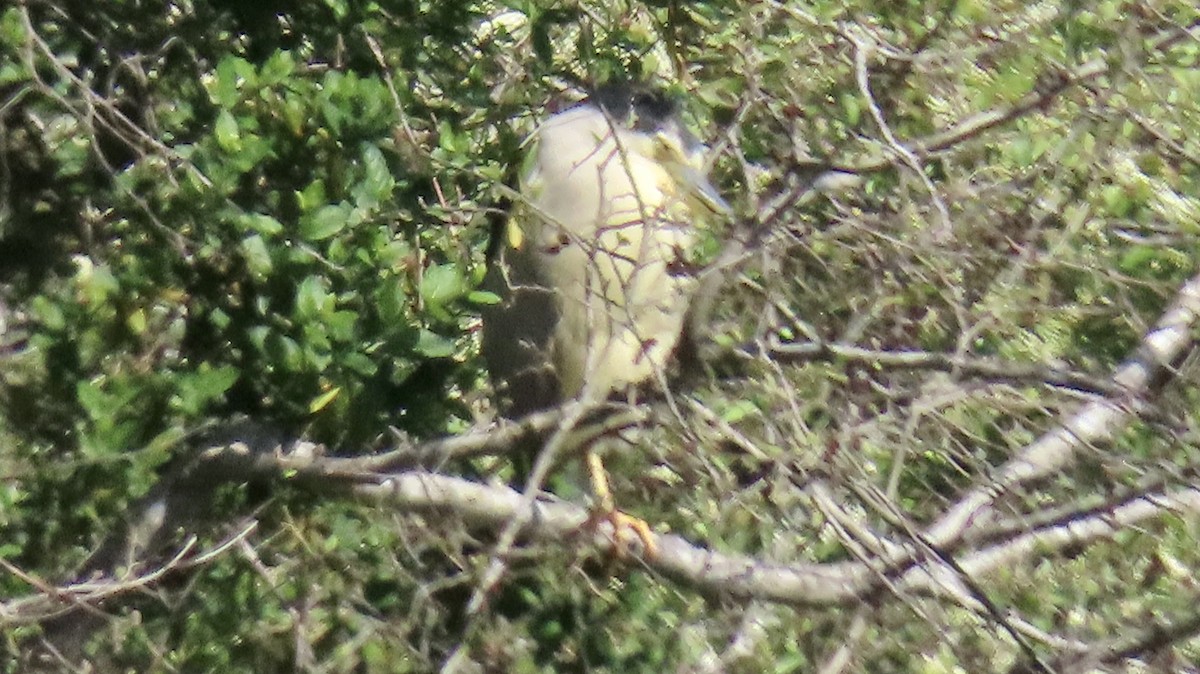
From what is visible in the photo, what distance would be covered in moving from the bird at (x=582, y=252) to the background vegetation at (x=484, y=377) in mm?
104

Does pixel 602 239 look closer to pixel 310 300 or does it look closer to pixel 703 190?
pixel 703 190

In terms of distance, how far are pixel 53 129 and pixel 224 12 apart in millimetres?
506

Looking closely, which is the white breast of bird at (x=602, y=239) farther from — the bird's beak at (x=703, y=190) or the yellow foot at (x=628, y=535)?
the yellow foot at (x=628, y=535)

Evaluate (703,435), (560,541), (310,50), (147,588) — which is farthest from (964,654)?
(310,50)

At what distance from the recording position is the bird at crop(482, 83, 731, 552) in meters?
3.37

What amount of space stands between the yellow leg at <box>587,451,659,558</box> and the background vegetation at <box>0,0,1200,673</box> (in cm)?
4

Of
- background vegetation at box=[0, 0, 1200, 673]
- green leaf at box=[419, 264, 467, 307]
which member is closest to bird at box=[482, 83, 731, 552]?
background vegetation at box=[0, 0, 1200, 673]

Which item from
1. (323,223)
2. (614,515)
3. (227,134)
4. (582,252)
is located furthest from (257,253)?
(614,515)

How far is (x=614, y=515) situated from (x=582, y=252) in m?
0.59

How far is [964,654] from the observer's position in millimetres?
2816

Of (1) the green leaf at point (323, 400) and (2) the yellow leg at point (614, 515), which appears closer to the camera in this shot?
(1) the green leaf at point (323, 400)

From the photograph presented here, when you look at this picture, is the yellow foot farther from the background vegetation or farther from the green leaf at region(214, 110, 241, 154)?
the green leaf at region(214, 110, 241, 154)

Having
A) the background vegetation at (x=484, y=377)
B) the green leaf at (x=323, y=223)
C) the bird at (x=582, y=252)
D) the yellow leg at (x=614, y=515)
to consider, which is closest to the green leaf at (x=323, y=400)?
the background vegetation at (x=484, y=377)

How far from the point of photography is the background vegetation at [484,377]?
9.39ft
